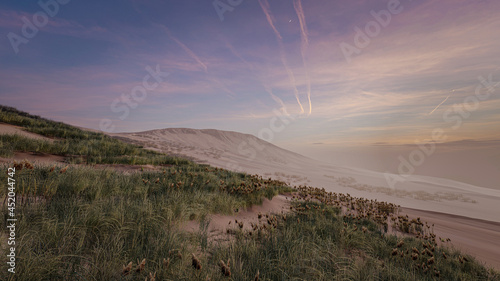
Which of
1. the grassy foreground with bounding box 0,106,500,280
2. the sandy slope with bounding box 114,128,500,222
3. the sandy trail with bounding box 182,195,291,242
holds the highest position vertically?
the sandy slope with bounding box 114,128,500,222

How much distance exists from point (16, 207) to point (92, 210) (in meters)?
0.90

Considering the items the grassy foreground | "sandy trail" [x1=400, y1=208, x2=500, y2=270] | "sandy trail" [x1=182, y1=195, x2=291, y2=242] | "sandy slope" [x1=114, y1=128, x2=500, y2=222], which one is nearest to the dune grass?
the grassy foreground

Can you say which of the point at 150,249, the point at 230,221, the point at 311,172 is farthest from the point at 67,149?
the point at 311,172

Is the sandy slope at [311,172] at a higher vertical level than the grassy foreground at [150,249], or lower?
higher

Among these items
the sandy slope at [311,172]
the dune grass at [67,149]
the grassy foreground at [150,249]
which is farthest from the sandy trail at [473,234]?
the dune grass at [67,149]

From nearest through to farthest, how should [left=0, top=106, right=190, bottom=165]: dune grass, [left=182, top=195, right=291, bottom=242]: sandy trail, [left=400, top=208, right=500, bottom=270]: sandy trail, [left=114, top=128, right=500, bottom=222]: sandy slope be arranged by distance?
[left=182, top=195, right=291, bottom=242]: sandy trail
[left=400, top=208, right=500, bottom=270]: sandy trail
[left=0, top=106, right=190, bottom=165]: dune grass
[left=114, top=128, right=500, bottom=222]: sandy slope

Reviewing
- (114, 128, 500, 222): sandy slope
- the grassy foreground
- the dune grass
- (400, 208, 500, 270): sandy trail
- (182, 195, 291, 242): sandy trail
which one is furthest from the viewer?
(114, 128, 500, 222): sandy slope

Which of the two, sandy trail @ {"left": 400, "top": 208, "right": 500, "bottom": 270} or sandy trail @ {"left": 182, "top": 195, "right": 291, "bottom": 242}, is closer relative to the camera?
sandy trail @ {"left": 182, "top": 195, "right": 291, "bottom": 242}

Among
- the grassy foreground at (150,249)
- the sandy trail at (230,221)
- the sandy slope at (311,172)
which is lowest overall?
the sandy trail at (230,221)

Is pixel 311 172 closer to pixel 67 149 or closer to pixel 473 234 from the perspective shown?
pixel 473 234

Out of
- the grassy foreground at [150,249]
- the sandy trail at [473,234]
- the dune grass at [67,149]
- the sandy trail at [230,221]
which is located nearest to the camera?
the grassy foreground at [150,249]

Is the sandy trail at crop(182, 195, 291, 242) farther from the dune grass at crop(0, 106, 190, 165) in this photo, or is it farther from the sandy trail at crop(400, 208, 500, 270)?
the dune grass at crop(0, 106, 190, 165)

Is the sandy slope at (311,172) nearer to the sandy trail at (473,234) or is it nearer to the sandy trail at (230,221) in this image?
the sandy trail at (473,234)

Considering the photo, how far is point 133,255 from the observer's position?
2061mm
